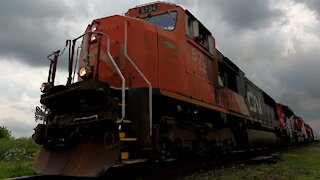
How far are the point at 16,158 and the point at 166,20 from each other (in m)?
5.73

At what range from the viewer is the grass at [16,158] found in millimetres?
5910

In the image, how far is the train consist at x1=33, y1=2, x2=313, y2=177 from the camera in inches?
173

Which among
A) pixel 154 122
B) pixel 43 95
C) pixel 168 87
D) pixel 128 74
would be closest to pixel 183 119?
pixel 168 87

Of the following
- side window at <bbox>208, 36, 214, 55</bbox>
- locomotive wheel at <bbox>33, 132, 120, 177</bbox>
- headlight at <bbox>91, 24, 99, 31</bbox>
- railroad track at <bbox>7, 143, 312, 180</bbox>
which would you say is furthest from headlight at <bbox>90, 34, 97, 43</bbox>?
side window at <bbox>208, 36, 214, 55</bbox>

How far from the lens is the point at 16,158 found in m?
7.98

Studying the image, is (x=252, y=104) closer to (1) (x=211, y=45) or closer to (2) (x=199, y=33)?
(1) (x=211, y=45)

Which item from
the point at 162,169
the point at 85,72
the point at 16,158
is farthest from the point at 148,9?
the point at 16,158

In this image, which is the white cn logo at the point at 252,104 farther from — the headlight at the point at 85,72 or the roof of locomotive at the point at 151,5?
the headlight at the point at 85,72

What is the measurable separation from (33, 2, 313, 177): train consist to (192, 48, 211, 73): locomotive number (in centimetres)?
2

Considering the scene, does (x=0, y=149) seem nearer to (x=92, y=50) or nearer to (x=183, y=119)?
(x=92, y=50)

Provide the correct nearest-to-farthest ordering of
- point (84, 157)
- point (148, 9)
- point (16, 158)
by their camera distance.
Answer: point (84, 157), point (148, 9), point (16, 158)

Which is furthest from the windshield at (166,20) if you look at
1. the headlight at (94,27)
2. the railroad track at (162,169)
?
the railroad track at (162,169)

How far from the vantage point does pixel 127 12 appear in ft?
23.9

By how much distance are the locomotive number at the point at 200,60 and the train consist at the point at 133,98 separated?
25 millimetres
